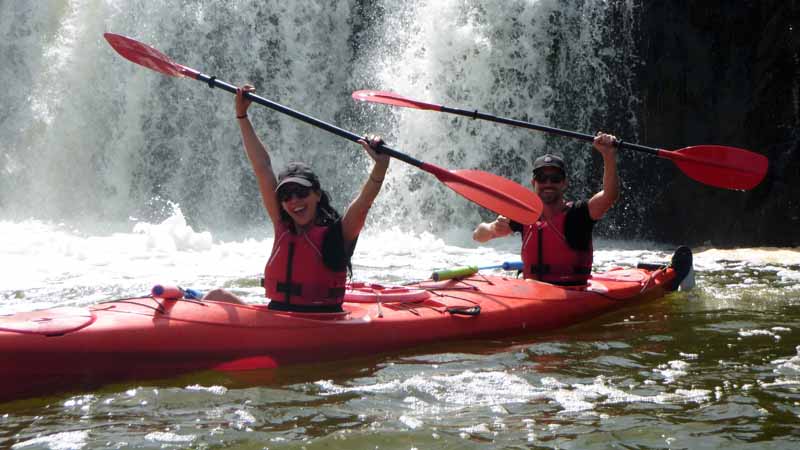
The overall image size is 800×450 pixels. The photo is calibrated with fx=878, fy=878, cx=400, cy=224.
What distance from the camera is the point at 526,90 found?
11344 millimetres

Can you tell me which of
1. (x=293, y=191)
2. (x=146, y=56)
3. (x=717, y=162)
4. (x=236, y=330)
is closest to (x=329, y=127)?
(x=293, y=191)

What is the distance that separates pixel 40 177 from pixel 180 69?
9.20m

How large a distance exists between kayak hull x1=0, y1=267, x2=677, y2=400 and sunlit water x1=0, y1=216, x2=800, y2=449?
66 millimetres

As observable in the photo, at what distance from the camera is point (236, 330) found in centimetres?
374

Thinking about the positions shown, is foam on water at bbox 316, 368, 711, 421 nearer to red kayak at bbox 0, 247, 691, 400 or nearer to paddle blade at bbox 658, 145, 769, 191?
red kayak at bbox 0, 247, 691, 400

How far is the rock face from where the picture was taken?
9852 millimetres

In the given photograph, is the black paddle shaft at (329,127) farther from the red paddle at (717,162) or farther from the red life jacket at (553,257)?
the red paddle at (717,162)

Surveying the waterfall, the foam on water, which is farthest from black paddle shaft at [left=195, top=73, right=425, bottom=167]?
the waterfall

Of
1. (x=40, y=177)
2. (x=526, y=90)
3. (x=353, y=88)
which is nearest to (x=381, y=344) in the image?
(x=526, y=90)

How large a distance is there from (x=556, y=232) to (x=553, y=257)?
0.59ft

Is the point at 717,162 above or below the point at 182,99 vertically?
below

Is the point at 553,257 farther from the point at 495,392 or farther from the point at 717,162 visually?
the point at 495,392

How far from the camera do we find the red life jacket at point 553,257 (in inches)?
200

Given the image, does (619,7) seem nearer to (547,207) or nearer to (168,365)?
(547,207)
